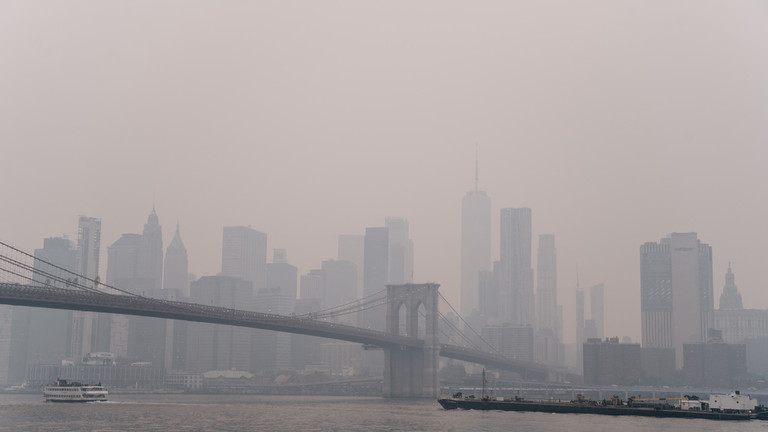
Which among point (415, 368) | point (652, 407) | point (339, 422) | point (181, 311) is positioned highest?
point (181, 311)

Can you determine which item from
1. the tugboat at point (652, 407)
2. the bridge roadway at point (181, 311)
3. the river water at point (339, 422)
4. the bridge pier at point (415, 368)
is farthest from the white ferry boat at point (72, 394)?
the tugboat at point (652, 407)

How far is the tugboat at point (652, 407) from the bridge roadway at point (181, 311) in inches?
950

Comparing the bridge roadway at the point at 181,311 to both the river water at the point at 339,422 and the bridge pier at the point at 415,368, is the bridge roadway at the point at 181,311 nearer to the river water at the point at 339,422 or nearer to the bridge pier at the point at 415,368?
the bridge pier at the point at 415,368

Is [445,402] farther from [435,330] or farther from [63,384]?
[63,384]

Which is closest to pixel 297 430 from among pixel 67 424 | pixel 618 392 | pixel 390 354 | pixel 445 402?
pixel 67 424

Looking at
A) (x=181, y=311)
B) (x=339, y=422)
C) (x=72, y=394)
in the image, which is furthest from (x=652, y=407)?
(x=72, y=394)

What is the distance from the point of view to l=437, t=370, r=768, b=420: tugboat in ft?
269

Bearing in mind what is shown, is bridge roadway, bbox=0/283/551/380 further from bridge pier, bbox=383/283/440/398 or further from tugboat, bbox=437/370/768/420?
tugboat, bbox=437/370/768/420

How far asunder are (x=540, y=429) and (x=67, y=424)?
1370 inches

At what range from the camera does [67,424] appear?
68.2 m

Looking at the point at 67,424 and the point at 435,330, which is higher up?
the point at 435,330

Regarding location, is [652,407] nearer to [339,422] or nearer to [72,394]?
[339,422]

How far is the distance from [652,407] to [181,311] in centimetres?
4881

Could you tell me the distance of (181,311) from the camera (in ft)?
323
